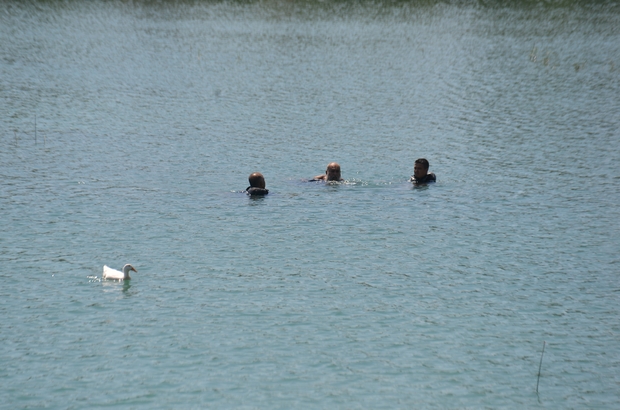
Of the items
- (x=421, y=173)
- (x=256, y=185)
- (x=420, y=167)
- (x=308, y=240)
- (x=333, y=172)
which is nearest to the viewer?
(x=308, y=240)

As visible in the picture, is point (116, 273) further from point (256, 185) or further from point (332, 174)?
point (332, 174)

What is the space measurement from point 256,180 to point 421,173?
6.05 metres

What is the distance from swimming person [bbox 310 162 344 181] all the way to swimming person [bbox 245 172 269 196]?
8.30 ft

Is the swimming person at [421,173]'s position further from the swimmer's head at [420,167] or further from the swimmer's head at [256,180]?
the swimmer's head at [256,180]

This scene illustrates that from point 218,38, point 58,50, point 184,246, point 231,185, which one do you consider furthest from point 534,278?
point 218,38

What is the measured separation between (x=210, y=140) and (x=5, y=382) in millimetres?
23084

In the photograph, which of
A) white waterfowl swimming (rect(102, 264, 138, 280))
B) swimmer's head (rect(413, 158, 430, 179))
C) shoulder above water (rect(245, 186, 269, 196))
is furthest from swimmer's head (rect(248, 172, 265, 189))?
white waterfowl swimming (rect(102, 264, 138, 280))

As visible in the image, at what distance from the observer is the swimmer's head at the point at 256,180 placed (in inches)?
1093

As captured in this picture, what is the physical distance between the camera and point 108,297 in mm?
19188

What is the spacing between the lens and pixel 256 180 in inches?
1097

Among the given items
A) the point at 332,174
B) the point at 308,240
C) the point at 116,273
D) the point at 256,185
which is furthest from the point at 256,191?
the point at 116,273

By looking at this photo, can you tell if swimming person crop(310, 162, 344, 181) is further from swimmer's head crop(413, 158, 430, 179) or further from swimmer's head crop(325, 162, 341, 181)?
swimmer's head crop(413, 158, 430, 179)

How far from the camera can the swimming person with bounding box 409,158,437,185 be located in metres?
29.5

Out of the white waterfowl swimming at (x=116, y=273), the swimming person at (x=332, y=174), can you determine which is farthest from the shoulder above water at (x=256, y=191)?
the white waterfowl swimming at (x=116, y=273)
